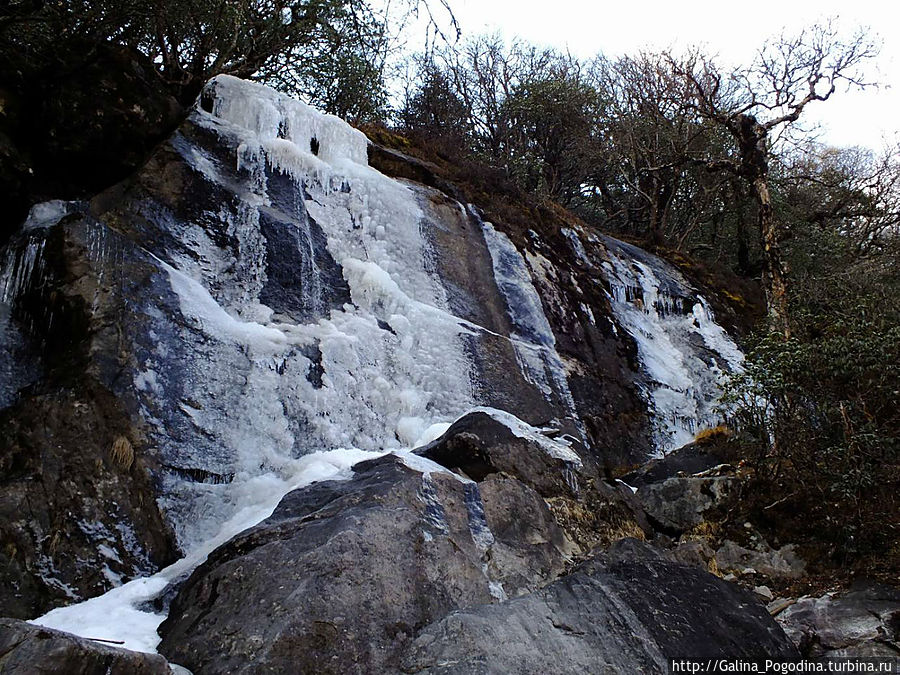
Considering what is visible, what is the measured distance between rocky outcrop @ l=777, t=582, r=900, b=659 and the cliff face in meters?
3.17

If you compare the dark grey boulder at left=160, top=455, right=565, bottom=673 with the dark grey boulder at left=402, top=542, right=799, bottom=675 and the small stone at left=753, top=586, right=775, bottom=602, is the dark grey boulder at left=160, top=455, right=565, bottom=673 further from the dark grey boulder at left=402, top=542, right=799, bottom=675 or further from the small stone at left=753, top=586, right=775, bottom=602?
the small stone at left=753, top=586, right=775, bottom=602

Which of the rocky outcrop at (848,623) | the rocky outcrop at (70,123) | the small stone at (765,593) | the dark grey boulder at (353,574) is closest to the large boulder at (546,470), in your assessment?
the dark grey boulder at (353,574)

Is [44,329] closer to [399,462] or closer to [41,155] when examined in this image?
[41,155]

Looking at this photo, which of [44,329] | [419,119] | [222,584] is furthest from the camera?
[419,119]

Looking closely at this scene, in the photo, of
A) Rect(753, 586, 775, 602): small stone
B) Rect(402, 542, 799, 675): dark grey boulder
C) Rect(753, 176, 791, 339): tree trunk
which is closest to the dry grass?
Rect(402, 542, 799, 675): dark grey boulder

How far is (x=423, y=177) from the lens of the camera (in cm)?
1116

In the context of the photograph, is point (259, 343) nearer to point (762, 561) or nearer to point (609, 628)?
point (609, 628)

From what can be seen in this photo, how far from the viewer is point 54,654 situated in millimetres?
2557

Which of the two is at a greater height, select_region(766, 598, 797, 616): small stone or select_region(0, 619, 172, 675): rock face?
select_region(0, 619, 172, 675): rock face

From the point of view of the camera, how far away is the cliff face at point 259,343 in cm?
466

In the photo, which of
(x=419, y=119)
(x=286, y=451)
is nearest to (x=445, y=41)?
(x=286, y=451)

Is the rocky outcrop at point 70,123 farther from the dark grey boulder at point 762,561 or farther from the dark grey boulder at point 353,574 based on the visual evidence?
the dark grey boulder at point 762,561

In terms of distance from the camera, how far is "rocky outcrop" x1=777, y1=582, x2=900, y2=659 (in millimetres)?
3930

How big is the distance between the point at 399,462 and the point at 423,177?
7397 mm
